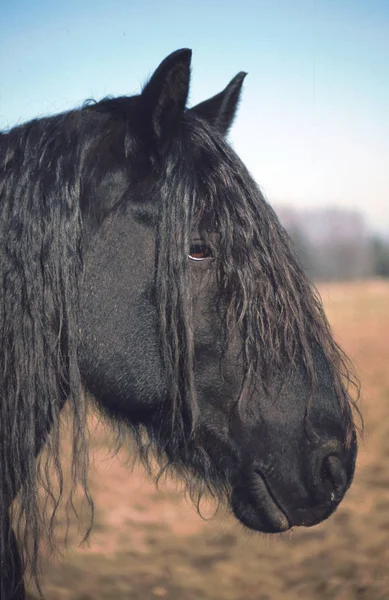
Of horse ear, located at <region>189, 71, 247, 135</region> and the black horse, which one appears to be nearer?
the black horse

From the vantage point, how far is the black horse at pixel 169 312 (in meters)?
1.94

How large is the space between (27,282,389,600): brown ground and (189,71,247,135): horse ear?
51.7 inches

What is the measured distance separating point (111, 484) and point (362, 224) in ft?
238

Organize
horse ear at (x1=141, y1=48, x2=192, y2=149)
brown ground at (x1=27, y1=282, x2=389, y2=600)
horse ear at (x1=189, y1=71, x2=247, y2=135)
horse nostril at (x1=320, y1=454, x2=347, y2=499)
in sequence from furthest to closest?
brown ground at (x1=27, y1=282, x2=389, y2=600) → horse ear at (x1=189, y1=71, x2=247, y2=135) → horse nostril at (x1=320, y1=454, x2=347, y2=499) → horse ear at (x1=141, y1=48, x2=192, y2=149)

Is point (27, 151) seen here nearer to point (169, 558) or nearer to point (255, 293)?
point (255, 293)

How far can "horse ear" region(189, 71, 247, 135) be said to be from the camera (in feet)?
8.11

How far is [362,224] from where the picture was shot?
242 feet

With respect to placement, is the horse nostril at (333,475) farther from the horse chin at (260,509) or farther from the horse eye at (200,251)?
the horse eye at (200,251)

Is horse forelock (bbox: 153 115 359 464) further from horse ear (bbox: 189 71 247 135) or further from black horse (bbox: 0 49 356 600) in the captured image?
horse ear (bbox: 189 71 247 135)

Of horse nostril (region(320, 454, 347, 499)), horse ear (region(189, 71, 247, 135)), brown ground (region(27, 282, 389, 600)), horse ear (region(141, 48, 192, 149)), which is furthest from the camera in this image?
brown ground (region(27, 282, 389, 600))

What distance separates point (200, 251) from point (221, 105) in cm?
88

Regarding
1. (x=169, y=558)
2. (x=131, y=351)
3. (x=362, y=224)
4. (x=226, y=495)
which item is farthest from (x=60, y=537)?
(x=362, y=224)

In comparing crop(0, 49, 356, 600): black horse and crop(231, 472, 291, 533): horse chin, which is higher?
crop(0, 49, 356, 600): black horse

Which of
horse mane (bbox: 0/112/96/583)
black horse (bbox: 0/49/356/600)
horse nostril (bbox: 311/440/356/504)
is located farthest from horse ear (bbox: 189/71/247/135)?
horse nostril (bbox: 311/440/356/504)
